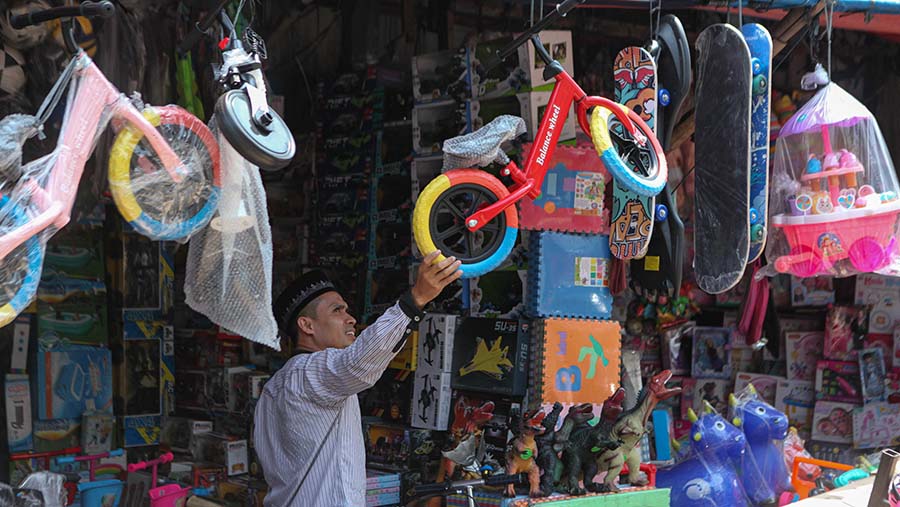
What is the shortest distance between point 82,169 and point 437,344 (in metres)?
2.46

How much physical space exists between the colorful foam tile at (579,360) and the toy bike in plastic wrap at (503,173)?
46.4 inches

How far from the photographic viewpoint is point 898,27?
17.5 feet

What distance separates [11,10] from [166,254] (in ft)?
10.5

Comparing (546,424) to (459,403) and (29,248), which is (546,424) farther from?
(29,248)

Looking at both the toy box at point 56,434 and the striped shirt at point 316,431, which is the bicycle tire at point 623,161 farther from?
the toy box at point 56,434

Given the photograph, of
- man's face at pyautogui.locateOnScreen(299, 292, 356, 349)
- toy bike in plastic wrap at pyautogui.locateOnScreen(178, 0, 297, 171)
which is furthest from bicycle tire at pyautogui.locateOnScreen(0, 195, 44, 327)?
man's face at pyautogui.locateOnScreen(299, 292, 356, 349)

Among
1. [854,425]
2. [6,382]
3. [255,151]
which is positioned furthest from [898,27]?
[6,382]

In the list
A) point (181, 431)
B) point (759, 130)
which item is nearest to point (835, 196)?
point (759, 130)

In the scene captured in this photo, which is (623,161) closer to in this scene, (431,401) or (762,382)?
(431,401)

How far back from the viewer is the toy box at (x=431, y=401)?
4.60 m

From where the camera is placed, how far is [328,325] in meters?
3.39

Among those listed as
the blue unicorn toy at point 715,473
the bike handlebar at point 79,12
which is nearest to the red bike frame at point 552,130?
the bike handlebar at point 79,12

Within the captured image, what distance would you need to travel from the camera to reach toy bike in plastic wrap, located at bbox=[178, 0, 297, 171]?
2.44 m

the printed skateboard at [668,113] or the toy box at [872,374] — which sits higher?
the printed skateboard at [668,113]
